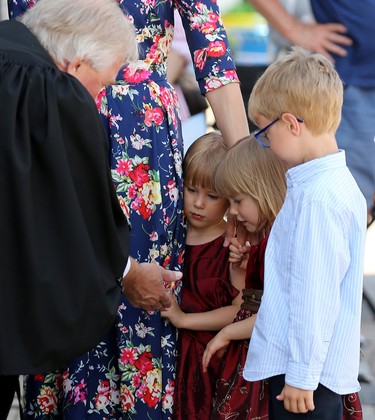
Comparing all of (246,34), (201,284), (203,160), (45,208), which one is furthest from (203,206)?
(246,34)

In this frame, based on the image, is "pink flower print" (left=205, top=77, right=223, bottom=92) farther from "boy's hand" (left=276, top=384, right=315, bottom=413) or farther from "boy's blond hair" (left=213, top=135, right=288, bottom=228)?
"boy's hand" (left=276, top=384, right=315, bottom=413)

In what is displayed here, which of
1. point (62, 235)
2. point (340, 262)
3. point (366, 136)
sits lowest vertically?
point (366, 136)

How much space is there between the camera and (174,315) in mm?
3006

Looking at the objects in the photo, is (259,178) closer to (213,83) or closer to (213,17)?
(213,83)

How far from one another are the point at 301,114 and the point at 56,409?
4.30ft

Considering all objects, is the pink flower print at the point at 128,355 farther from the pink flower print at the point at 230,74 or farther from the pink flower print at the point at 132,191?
the pink flower print at the point at 230,74

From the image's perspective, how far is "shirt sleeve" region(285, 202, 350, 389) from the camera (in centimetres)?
233

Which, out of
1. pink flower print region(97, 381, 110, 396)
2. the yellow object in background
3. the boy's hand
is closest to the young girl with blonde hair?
pink flower print region(97, 381, 110, 396)

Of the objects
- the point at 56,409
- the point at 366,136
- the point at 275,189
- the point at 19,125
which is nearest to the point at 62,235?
the point at 19,125

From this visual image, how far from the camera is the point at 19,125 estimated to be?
2.07 meters

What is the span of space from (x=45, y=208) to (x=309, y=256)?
2.10 feet

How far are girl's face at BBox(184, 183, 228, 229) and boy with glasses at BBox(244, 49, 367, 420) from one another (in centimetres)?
50

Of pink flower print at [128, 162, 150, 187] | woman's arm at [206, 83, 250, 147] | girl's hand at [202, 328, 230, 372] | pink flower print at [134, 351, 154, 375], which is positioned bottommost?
pink flower print at [134, 351, 154, 375]

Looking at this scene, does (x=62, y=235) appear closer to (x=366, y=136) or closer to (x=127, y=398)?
(x=127, y=398)
